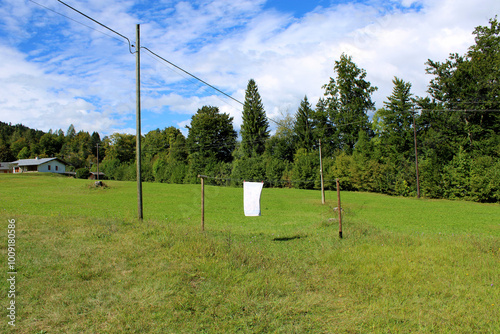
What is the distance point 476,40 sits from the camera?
38406 mm

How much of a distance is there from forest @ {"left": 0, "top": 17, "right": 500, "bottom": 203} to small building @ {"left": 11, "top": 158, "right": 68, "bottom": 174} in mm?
16649

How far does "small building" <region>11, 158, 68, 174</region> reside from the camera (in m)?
76.2

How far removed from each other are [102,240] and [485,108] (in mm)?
42551

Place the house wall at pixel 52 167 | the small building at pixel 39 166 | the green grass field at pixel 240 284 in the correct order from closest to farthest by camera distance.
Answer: the green grass field at pixel 240 284 < the small building at pixel 39 166 < the house wall at pixel 52 167

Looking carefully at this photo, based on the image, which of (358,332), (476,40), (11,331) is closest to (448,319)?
(358,332)

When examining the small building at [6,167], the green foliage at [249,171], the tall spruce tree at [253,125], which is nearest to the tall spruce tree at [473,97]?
the green foliage at [249,171]

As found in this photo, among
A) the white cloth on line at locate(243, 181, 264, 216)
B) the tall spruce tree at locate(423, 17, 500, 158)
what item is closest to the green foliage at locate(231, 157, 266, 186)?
the tall spruce tree at locate(423, 17, 500, 158)

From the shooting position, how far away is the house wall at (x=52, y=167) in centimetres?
7656

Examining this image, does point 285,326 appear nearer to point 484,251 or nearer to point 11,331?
point 11,331

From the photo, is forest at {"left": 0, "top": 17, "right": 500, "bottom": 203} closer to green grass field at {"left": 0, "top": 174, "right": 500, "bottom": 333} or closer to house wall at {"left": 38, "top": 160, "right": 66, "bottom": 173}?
green grass field at {"left": 0, "top": 174, "right": 500, "bottom": 333}

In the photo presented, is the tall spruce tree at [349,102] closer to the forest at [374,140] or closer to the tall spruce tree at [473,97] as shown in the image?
the forest at [374,140]

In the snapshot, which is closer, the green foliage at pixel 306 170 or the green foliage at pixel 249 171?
the green foliage at pixel 306 170

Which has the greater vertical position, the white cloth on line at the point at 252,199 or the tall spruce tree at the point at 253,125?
the tall spruce tree at the point at 253,125

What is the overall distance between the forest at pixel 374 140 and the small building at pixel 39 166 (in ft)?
54.6
